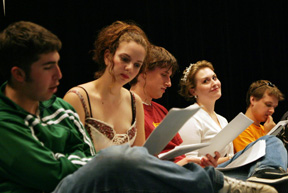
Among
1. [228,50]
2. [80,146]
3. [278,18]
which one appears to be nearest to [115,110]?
[80,146]

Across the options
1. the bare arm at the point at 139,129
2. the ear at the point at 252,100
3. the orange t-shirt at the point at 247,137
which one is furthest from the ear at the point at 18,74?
the ear at the point at 252,100

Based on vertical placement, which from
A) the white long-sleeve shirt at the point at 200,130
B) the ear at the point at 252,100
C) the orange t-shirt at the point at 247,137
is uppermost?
the ear at the point at 252,100

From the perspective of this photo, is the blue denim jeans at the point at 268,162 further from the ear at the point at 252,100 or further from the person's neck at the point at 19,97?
the ear at the point at 252,100

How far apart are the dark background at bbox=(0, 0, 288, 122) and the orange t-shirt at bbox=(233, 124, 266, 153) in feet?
1.93

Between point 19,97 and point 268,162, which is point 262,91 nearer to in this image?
point 268,162

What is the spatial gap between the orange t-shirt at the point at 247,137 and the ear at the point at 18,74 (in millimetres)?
1841

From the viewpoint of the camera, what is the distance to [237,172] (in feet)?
6.10

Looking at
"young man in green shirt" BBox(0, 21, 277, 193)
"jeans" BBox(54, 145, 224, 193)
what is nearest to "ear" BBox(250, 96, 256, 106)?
"young man in green shirt" BBox(0, 21, 277, 193)

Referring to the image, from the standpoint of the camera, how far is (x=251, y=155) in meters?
1.86

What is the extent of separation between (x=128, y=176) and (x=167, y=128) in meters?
0.25

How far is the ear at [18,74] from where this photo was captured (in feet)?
4.13

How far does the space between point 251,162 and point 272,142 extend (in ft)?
0.53

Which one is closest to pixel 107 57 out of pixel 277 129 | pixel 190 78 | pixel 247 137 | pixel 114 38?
pixel 114 38

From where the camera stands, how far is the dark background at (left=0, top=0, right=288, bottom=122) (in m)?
2.55
